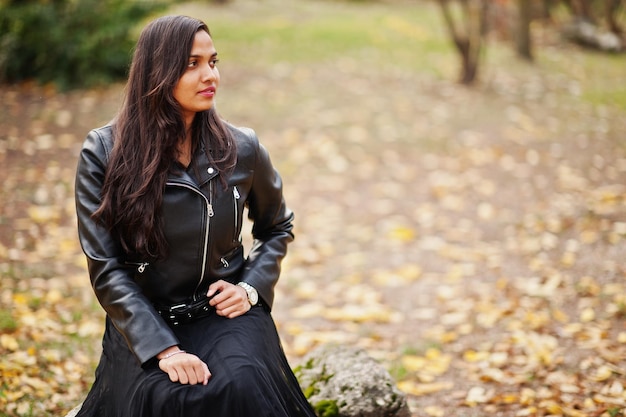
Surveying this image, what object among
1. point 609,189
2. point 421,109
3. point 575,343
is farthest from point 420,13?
point 575,343

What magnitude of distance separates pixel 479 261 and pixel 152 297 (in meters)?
3.54

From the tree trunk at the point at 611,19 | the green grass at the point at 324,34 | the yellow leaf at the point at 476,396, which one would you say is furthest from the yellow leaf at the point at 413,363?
the tree trunk at the point at 611,19

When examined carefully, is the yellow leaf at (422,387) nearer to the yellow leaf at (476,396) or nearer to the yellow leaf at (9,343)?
the yellow leaf at (476,396)

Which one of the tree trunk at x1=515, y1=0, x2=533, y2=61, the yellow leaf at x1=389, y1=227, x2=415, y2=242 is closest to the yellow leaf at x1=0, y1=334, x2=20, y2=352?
the yellow leaf at x1=389, y1=227, x2=415, y2=242

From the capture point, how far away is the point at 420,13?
1777cm

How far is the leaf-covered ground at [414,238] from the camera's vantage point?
369cm

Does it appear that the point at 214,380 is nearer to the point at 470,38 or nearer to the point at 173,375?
the point at 173,375

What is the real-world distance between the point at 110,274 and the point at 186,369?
0.44 metres

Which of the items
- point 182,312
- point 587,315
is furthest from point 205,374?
point 587,315

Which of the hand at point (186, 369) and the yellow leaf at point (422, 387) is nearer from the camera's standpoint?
the hand at point (186, 369)

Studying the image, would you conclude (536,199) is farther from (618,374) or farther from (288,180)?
(618,374)

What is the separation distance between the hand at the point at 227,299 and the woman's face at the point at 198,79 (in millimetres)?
664

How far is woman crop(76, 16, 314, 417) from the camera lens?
87.4 inches

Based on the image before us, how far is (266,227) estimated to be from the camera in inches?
108
